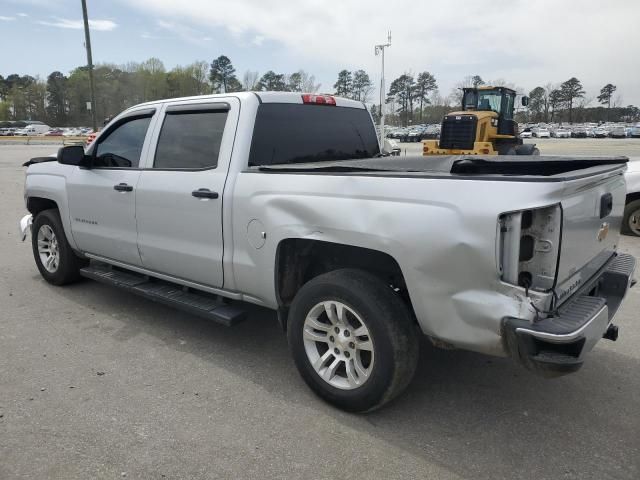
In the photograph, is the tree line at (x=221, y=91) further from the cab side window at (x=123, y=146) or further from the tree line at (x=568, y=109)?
the cab side window at (x=123, y=146)

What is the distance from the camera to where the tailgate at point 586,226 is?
8.80ft

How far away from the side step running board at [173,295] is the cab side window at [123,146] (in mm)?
1034

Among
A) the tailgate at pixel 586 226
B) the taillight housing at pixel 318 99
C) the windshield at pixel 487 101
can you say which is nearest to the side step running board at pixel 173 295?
the taillight housing at pixel 318 99

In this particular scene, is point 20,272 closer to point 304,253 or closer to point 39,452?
point 39,452

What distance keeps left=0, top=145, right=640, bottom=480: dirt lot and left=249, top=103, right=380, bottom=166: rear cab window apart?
1.57 meters

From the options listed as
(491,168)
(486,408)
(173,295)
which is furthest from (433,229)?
(173,295)

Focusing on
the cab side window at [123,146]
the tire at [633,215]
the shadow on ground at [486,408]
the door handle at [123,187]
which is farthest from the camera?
the tire at [633,215]

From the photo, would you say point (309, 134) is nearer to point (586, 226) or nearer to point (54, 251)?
point (586, 226)

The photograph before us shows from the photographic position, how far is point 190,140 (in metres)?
4.13

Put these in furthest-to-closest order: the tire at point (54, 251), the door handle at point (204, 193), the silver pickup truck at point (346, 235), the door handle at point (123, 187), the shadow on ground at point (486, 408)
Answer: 1. the tire at point (54, 251)
2. the door handle at point (123, 187)
3. the door handle at point (204, 193)
4. the shadow on ground at point (486, 408)
5. the silver pickup truck at point (346, 235)

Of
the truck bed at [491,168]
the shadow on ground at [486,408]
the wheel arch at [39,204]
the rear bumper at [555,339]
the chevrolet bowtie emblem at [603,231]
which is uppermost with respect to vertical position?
the truck bed at [491,168]

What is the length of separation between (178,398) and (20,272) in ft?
13.4

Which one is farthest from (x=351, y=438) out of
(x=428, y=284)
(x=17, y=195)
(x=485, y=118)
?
(x=485, y=118)

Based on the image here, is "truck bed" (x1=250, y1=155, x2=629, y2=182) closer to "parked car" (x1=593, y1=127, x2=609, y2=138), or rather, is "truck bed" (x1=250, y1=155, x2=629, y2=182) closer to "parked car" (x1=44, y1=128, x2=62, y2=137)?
"parked car" (x1=44, y1=128, x2=62, y2=137)
